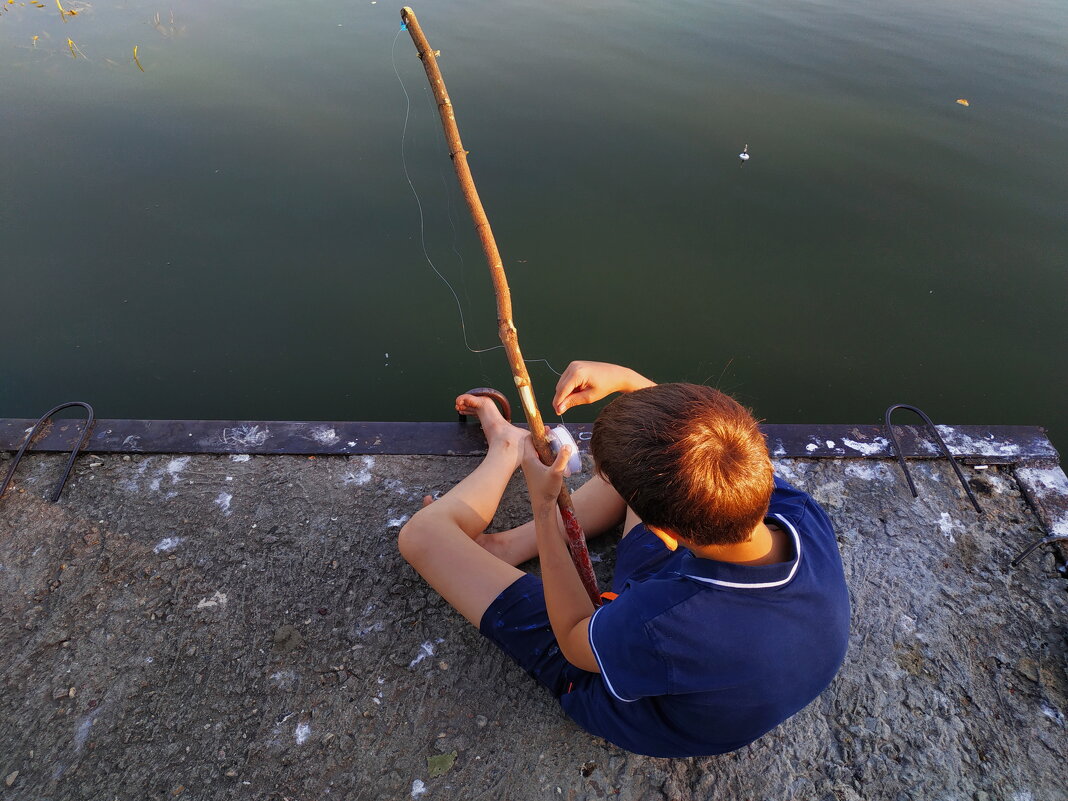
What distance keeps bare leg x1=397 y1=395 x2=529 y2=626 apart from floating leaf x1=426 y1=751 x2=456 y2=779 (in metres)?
0.34

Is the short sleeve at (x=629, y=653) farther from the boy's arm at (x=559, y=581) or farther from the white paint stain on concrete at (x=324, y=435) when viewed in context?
the white paint stain on concrete at (x=324, y=435)

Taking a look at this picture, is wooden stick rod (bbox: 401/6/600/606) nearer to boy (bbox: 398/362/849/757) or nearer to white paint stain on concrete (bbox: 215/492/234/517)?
boy (bbox: 398/362/849/757)

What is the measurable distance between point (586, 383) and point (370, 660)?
0.99 meters

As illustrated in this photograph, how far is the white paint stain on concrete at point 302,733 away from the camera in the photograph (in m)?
1.73

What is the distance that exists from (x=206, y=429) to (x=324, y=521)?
65 centimetres

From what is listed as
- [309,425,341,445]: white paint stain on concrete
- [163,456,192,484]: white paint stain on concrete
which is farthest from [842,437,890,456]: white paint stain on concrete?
[163,456,192,484]: white paint stain on concrete

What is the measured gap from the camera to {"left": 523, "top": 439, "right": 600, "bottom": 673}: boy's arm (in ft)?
4.80

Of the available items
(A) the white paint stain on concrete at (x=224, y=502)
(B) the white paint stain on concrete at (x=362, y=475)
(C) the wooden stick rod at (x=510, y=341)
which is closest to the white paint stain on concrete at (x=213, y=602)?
(A) the white paint stain on concrete at (x=224, y=502)

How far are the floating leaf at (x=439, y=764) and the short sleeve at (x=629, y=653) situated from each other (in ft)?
2.10

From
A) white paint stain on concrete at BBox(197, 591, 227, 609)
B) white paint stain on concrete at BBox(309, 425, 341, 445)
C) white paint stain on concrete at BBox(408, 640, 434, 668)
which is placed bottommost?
white paint stain on concrete at BBox(197, 591, 227, 609)

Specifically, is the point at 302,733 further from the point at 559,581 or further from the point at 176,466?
the point at 176,466

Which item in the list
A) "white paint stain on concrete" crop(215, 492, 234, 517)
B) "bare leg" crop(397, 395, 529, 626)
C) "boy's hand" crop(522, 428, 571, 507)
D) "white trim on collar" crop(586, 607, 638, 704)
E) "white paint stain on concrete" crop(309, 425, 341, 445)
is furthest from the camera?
"white paint stain on concrete" crop(309, 425, 341, 445)

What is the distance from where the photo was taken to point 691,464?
117cm

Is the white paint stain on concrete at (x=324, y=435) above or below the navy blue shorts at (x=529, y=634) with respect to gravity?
below
